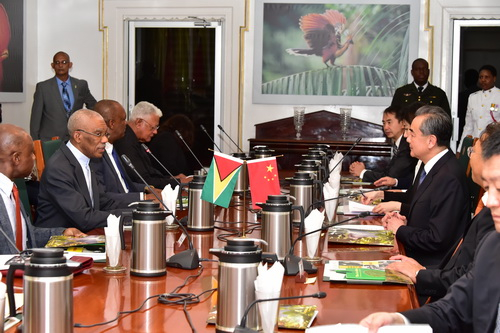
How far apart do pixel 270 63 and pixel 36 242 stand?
616 centimetres

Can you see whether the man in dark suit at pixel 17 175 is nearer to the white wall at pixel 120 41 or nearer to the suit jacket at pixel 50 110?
the suit jacket at pixel 50 110

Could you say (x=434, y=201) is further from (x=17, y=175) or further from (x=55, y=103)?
(x=55, y=103)

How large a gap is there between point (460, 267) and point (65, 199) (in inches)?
73.1

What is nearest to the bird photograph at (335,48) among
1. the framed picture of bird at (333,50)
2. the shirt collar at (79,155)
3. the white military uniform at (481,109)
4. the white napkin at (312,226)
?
the framed picture of bird at (333,50)

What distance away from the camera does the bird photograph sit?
883 centimetres

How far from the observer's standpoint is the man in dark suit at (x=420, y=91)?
8.07m

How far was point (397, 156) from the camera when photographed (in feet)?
18.9

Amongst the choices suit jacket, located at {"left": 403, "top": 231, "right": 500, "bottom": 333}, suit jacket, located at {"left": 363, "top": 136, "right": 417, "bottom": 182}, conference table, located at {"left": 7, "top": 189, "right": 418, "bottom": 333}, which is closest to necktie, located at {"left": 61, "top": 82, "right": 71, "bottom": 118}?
suit jacket, located at {"left": 363, "top": 136, "right": 417, "bottom": 182}

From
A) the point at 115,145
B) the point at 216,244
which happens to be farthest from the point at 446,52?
the point at 216,244

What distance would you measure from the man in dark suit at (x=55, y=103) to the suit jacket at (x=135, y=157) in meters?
2.77

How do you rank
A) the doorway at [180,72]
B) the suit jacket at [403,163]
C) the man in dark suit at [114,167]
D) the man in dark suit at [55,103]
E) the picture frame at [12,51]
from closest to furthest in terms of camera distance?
the man in dark suit at [114,167]
the suit jacket at [403,163]
the man in dark suit at [55,103]
the picture frame at [12,51]
the doorway at [180,72]

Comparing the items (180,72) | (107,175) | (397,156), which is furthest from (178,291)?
(180,72)

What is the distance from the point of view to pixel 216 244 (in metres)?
3.07

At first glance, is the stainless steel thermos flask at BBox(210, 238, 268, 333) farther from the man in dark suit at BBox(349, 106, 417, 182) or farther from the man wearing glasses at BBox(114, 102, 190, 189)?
the man in dark suit at BBox(349, 106, 417, 182)
